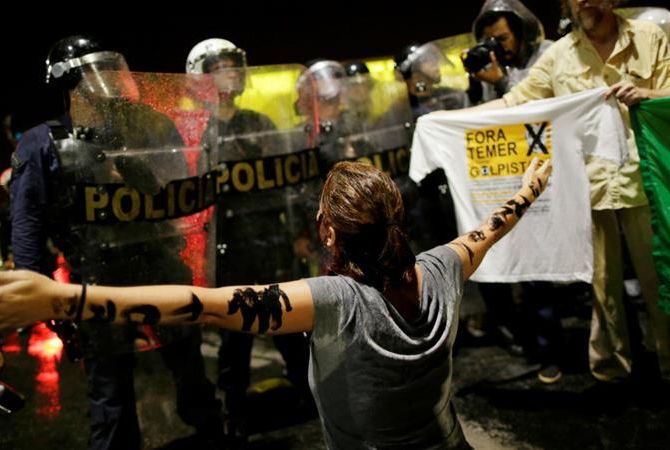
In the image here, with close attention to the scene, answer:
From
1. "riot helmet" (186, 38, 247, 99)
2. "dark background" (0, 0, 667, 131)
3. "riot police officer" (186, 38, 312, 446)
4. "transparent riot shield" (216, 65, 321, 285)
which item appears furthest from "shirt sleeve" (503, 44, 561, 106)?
"dark background" (0, 0, 667, 131)

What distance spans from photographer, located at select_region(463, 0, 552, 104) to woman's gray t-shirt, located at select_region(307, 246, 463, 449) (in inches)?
116

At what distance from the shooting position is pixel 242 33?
357 inches

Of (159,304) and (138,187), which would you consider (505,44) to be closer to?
(138,187)

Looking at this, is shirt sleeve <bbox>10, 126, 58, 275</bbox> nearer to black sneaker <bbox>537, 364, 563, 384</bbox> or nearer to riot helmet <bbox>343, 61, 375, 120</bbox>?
riot helmet <bbox>343, 61, 375, 120</bbox>

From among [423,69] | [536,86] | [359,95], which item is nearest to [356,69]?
[359,95]

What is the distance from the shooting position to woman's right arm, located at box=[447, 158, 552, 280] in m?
2.10

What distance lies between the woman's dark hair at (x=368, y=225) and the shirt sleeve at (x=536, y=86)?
2.50 meters

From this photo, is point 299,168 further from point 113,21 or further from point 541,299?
point 113,21

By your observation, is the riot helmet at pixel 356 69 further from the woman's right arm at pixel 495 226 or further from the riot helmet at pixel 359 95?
the woman's right arm at pixel 495 226

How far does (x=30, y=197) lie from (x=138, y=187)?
559 millimetres

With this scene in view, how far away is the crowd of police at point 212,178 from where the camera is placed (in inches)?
119

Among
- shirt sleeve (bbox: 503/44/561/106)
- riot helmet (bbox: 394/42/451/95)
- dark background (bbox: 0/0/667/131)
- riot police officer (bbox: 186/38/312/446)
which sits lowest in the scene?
riot police officer (bbox: 186/38/312/446)

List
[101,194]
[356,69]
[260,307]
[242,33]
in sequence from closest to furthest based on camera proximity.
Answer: [260,307] → [101,194] → [356,69] → [242,33]

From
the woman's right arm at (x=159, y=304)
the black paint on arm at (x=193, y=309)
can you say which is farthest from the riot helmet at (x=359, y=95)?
the black paint on arm at (x=193, y=309)
